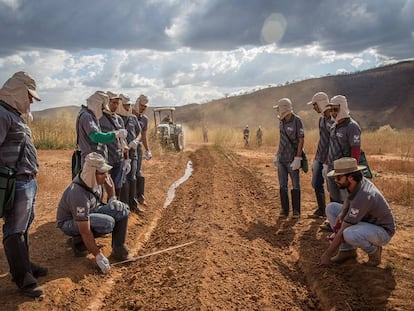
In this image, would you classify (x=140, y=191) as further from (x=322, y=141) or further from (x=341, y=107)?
(x=341, y=107)

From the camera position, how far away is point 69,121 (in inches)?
820

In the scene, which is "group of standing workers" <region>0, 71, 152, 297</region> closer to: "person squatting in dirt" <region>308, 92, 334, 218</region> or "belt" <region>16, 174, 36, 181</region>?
"belt" <region>16, 174, 36, 181</region>

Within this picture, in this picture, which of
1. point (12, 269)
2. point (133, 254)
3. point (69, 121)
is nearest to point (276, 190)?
point (133, 254)

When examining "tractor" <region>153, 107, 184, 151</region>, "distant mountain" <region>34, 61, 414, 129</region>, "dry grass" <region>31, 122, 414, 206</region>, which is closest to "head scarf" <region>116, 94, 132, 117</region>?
"dry grass" <region>31, 122, 414, 206</region>

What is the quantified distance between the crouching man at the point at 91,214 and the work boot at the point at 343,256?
8.08 feet

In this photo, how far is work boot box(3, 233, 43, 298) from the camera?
13.2ft

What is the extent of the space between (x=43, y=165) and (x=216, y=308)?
10.7 metres

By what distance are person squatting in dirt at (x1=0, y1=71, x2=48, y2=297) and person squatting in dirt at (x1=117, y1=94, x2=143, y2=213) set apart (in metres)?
3.19

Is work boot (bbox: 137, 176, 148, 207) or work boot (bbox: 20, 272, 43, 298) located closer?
work boot (bbox: 20, 272, 43, 298)

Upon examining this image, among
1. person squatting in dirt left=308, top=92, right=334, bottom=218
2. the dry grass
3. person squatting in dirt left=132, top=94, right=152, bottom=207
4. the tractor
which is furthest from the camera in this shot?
the tractor

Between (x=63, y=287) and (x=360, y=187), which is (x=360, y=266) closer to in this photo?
(x=360, y=187)

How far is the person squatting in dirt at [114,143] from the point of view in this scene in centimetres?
647

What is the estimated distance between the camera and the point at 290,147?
279 inches

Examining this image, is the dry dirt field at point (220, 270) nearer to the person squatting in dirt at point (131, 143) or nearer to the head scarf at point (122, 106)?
the person squatting in dirt at point (131, 143)
